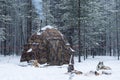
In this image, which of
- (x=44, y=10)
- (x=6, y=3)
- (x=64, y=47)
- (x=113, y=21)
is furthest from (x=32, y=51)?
(x=113, y=21)

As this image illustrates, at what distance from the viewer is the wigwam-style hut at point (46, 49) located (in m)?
31.5

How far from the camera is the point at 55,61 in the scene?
104ft

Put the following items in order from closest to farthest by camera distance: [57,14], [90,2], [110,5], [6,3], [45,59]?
[45,59] → [90,2] → [6,3] → [57,14] → [110,5]

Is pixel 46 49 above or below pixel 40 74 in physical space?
above

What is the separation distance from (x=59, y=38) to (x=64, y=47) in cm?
124

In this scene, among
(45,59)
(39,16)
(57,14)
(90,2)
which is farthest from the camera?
(57,14)

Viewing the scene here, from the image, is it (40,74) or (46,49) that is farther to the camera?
(46,49)

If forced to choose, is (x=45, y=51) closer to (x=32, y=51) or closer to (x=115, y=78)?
(x=32, y=51)

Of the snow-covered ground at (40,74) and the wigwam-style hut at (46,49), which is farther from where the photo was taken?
the wigwam-style hut at (46,49)

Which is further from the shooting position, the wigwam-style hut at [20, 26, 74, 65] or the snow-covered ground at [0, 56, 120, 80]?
the wigwam-style hut at [20, 26, 74, 65]

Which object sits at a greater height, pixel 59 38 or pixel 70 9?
pixel 70 9

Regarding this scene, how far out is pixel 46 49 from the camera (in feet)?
104

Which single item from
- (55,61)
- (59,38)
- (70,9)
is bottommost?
(55,61)

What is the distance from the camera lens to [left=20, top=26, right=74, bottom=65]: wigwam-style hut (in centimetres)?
3153
